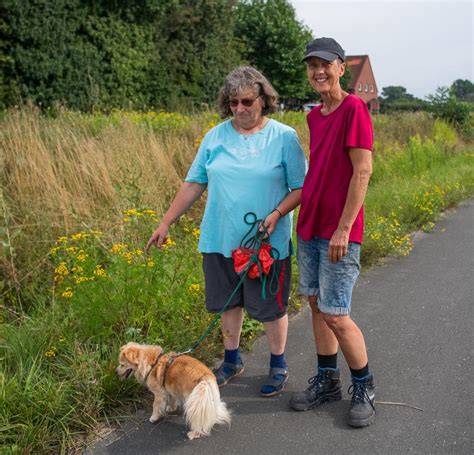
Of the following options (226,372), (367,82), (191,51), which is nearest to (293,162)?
(226,372)

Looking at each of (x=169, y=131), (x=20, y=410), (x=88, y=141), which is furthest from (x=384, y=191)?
(x=20, y=410)

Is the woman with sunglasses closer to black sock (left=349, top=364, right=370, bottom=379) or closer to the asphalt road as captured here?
the asphalt road

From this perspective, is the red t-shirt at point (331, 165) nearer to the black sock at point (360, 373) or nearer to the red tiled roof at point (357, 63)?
the black sock at point (360, 373)

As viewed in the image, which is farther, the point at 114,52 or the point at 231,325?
the point at 114,52

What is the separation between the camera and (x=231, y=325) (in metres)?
3.74

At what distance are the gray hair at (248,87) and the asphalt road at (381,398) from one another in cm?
193

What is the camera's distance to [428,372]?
3891mm

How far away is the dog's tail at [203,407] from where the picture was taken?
9.66 feet

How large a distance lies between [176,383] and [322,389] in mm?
991

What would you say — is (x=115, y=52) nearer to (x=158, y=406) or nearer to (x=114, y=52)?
(x=114, y=52)

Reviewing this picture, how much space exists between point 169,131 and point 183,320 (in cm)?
495

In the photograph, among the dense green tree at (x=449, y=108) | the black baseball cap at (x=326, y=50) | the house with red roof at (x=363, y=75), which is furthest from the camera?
the house with red roof at (x=363, y=75)

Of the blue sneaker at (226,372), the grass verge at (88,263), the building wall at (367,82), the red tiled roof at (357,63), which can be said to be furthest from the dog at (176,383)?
the red tiled roof at (357,63)

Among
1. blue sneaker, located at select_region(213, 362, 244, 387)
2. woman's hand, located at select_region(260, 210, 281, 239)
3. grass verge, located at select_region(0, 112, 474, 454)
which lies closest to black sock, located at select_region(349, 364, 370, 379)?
blue sneaker, located at select_region(213, 362, 244, 387)
